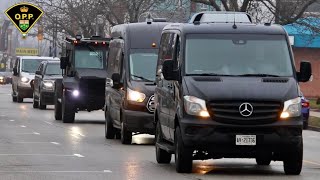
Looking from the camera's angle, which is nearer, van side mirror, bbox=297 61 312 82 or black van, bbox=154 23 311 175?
black van, bbox=154 23 311 175

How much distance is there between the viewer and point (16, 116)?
37.6m

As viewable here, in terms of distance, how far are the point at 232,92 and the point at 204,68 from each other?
3.59ft

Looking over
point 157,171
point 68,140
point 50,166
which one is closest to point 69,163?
point 50,166

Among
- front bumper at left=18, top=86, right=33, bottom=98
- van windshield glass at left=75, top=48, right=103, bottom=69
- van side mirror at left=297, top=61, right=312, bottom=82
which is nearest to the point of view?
van side mirror at left=297, top=61, right=312, bottom=82

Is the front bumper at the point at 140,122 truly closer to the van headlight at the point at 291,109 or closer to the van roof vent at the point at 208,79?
the van roof vent at the point at 208,79

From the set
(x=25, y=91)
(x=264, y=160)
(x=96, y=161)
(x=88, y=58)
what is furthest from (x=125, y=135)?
(x=25, y=91)

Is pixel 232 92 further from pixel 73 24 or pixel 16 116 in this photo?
pixel 73 24

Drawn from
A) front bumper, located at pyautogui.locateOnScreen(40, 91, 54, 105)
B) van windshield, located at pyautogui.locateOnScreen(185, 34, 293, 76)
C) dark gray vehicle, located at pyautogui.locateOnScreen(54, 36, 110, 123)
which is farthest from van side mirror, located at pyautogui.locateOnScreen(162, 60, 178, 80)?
front bumper, located at pyautogui.locateOnScreen(40, 91, 54, 105)

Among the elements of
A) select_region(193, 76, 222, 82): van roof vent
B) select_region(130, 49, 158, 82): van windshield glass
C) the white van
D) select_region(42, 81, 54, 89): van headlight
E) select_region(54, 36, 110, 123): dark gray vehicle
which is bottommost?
the white van

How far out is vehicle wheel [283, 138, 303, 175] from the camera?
52.2ft

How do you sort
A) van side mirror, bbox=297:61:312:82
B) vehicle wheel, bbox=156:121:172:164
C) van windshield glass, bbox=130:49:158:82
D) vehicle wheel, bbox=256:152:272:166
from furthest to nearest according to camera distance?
van windshield glass, bbox=130:49:158:82, vehicle wheel, bbox=156:121:172:164, van side mirror, bbox=297:61:312:82, vehicle wheel, bbox=256:152:272:166

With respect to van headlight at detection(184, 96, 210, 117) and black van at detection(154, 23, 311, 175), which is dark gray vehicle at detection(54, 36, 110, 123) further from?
van headlight at detection(184, 96, 210, 117)

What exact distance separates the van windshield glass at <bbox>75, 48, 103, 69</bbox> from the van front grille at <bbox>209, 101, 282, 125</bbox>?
1745 cm

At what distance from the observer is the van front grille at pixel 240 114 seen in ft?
51.5
